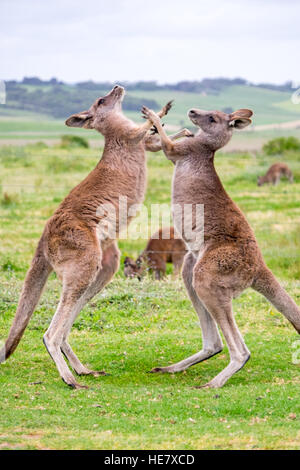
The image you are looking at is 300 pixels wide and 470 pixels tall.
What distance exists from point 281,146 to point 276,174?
13128mm

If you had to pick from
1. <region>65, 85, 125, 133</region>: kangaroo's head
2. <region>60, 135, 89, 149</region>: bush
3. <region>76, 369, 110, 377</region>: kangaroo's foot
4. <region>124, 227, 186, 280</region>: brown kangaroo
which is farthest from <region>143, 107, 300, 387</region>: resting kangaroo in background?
<region>60, 135, 89, 149</region>: bush

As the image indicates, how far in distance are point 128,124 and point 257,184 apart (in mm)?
19800

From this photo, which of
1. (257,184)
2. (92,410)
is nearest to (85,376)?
(92,410)

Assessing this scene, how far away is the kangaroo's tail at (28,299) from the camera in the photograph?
6.67 metres

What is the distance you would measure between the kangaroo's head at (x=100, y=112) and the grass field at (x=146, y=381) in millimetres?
2557

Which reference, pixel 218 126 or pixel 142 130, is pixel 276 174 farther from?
pixel 142 130

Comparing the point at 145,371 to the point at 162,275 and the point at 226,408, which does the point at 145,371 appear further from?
the point at 162,275

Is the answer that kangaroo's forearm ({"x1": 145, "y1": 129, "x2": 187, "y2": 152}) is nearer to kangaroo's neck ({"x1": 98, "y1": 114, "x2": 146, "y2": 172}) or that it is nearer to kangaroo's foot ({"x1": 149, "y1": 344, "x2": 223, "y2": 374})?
kangaroo's neck ({"x1": 98, "y1": 114, "x2": 146, "y2": 172})

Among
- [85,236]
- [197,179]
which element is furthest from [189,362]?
[197,179]

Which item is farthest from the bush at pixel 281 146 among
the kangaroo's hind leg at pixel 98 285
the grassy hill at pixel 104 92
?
the kangaroo's hind leg at pixel 98 285

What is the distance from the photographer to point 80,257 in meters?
6.55

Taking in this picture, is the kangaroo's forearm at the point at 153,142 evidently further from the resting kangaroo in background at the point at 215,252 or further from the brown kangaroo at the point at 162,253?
the brown kangaroo at the point at 162,253

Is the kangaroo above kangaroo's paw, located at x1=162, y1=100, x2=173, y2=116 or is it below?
below

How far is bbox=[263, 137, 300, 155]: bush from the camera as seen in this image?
129 ft
